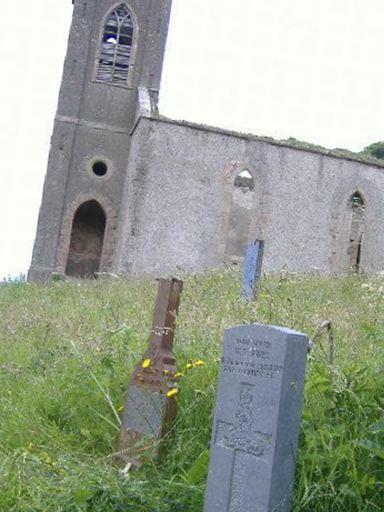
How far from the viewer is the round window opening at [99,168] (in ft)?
78.5

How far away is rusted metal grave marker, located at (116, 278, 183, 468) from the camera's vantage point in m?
5.13

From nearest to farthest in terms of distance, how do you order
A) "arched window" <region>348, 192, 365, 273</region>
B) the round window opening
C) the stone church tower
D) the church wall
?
the church wall < "arched window" <region>348, 192, 365, 273</region> < the stone church tower < the round window opening

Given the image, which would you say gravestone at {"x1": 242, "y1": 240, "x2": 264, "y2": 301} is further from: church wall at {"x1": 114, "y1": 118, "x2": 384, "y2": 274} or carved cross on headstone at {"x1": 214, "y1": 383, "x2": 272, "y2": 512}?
church wall at {"x1": 114, "y1": 118, "x2": 384, "y2": 274}

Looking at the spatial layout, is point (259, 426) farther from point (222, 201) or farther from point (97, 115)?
point (97, 115)

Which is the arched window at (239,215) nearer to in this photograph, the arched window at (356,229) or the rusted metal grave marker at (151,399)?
the arched window at (356,229)

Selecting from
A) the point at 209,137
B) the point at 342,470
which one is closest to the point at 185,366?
the point at 342,470

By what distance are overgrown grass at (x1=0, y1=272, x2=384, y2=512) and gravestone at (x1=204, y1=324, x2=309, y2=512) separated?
193 mm

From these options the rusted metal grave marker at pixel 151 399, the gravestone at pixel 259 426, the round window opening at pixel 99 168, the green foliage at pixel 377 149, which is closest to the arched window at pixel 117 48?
the round window opening at pixel 99 168

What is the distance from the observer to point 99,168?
948 inches

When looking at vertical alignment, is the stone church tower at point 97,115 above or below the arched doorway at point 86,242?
above

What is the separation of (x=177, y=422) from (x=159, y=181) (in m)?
16.7

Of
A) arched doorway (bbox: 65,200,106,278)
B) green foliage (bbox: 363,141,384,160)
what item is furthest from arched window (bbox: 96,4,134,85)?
green foliage (bbox: 363,141,384,160)

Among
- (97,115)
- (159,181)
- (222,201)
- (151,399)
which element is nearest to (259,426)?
(151,399)

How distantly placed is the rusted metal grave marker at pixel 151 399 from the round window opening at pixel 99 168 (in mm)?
18657
